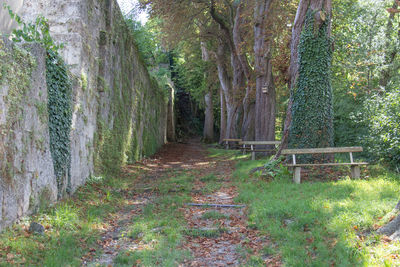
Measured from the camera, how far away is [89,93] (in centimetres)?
841

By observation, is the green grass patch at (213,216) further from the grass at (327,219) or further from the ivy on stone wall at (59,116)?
the ivy on stone wall at (59,116)

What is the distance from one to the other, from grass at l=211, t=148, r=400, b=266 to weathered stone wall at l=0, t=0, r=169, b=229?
3.57 metres

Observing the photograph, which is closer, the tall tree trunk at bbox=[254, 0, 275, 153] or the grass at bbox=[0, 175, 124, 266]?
the grass at bbox=[0, 175, 124, 266]

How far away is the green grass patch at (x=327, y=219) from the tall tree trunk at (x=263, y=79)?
21.4 ft

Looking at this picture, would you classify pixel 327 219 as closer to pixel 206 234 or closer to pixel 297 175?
pixel 206 234

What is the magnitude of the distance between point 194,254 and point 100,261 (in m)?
1.22

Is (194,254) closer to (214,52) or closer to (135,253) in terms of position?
(135,253)

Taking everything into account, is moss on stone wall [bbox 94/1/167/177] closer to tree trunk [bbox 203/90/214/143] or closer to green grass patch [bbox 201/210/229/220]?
green grass patch [bbox 201/210/229/220]

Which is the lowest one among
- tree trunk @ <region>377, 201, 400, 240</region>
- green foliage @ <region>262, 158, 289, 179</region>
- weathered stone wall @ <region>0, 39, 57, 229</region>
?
tree trunk @ <region>377, 201, 400, 240</region>

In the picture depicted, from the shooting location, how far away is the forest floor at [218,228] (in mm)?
4066

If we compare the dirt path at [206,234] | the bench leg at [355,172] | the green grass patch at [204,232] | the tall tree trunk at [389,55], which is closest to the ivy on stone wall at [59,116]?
the dirt path at [206,234]

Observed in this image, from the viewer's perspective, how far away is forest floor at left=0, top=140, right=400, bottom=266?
407 centimetres

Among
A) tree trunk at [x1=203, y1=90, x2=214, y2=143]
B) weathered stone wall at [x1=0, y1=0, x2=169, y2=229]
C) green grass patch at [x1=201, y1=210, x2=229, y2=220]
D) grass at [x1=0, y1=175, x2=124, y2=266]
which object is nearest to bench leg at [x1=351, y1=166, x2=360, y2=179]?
green grass patch at [x1=201, y1=210, x2=229, y2=220]

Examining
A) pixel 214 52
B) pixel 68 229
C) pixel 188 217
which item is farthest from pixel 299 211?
pixel 214 52
